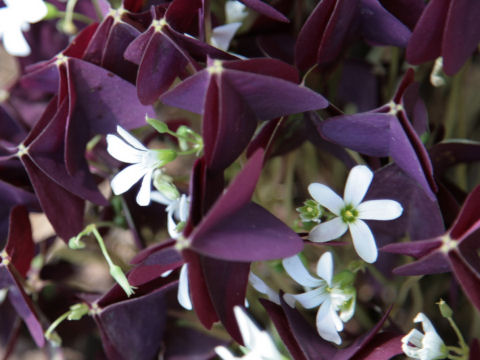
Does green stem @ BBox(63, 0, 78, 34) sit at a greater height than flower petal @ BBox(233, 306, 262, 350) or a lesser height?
greater

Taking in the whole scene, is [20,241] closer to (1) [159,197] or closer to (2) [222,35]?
(1) [159,197]

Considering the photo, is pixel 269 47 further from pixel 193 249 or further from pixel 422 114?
pixel 193 249

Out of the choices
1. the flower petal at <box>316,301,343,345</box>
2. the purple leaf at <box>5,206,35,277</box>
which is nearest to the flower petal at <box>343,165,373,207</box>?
the flower petal at <box>316,301,343,345</box>

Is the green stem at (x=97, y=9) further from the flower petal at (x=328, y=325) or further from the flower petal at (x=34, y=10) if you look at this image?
the flower petal at (x=328, y=325)

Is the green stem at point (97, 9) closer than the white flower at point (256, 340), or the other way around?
the white flower at point (256, 340)

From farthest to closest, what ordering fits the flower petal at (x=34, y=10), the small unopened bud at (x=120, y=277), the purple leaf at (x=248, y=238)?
the flower petal at (x=34, y=10) → the small unopened bud at (x=120, y=277) → the purple leaf at (x=248, y=238)

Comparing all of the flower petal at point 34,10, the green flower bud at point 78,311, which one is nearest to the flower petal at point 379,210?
the green flower bud at point 78,311

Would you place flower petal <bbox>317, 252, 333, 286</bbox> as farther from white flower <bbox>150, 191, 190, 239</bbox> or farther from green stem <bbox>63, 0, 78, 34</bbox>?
green stem <bbox>63, 0, 78, 34</bbox>
